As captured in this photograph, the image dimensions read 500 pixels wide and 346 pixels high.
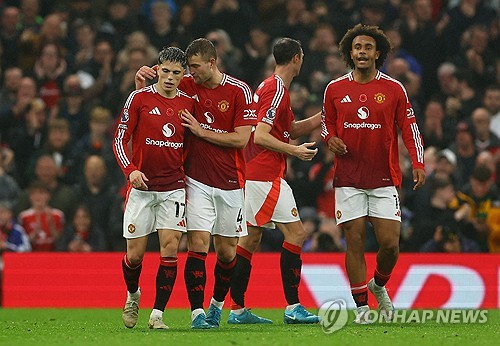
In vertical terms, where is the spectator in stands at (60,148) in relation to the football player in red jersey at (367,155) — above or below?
below

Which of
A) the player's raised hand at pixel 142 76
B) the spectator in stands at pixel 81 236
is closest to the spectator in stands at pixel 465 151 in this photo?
the spectator in stands at pixel 81 236

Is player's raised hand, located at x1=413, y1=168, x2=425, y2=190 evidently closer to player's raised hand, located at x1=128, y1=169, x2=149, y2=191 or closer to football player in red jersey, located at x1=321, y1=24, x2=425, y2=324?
football player in red jersey, located at x1=321, y1=24, x2=425, y2=324

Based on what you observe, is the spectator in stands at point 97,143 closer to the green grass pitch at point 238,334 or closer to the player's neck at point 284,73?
the green grass pitch at point 238,334

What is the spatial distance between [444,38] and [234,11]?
11.4 ft

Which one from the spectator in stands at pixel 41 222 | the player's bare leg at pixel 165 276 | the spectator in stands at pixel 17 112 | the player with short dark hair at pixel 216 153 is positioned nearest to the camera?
the player's bare leg at pixel 165 276

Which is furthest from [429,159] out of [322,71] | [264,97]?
[264,97]

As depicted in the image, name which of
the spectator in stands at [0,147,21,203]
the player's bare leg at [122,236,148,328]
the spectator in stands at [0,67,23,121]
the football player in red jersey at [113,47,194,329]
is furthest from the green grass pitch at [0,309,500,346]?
the spectator in stands at [0,67,23,121]

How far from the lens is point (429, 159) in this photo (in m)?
16.9

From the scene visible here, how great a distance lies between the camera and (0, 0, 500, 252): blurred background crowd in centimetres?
1622

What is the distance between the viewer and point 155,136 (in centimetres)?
1036

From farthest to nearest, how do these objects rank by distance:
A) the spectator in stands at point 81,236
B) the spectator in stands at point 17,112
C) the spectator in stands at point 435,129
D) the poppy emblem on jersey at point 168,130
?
the spectator in stands at point 17,112, the spectator in stands at point 435,129, the spectator in stands at point 81,236, the poppy emblem on jersey at point 168,130

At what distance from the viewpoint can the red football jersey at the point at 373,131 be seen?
1102 centimetres

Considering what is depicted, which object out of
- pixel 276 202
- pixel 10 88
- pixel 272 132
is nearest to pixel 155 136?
pixel 272 132

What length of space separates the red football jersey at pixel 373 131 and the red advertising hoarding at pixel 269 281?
3.61 meters
